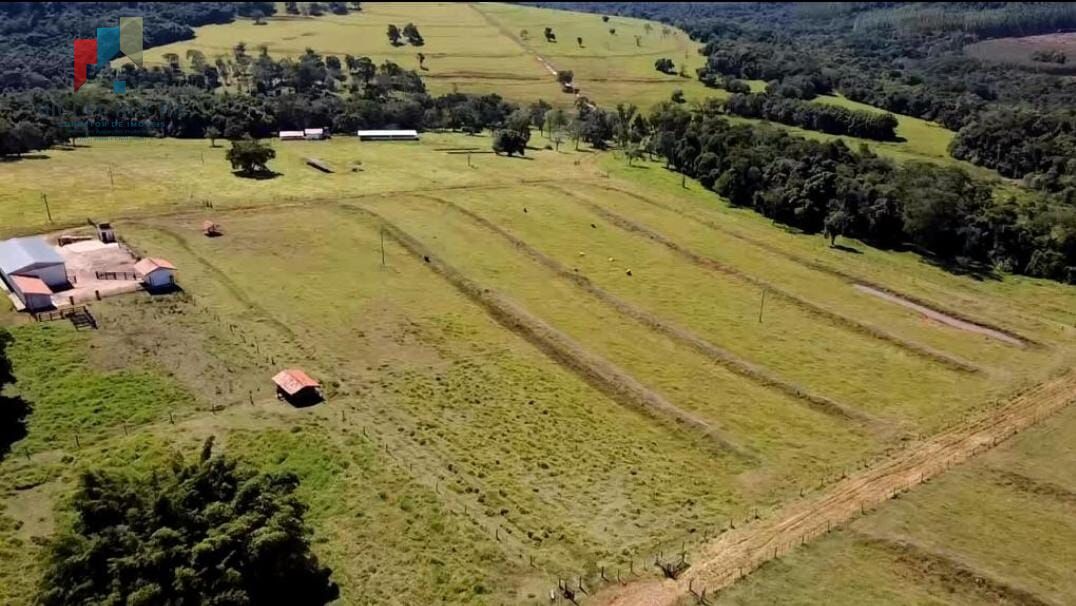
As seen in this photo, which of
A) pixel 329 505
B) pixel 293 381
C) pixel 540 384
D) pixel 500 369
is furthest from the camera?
pixel 500 369

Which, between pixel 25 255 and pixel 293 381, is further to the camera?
pixel 25 255

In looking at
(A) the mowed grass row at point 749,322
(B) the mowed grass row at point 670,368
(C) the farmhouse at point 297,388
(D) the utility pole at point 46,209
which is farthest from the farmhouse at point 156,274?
(A) the mowed grass row at point 749,322

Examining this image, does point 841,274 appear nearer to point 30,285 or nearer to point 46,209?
point 30,285

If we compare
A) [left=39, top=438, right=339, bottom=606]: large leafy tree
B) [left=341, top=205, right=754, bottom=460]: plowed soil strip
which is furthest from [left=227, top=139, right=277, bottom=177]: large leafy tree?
[left=39, top=438, right=339, bottom=606]: large leafy tree

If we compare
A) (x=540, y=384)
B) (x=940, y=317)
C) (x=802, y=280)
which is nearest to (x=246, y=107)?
(x=802, y=280)

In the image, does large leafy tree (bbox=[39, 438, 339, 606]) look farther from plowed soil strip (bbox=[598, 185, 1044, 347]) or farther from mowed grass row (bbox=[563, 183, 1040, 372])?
plowed soil strip (bbox=[598, 185, 1044, 347])

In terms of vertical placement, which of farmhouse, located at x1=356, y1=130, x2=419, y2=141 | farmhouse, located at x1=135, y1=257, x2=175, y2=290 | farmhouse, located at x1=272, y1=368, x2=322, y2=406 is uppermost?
farmhouse, located at x1=272, y1=368, x2=322, y2=406
